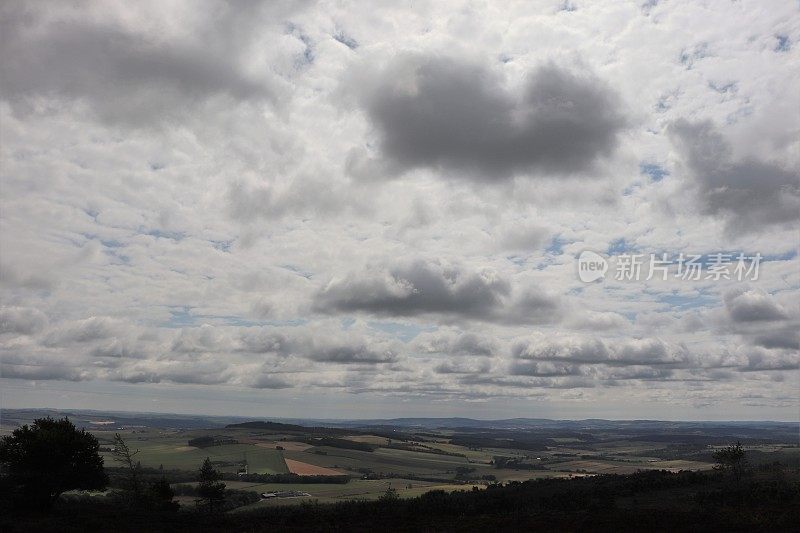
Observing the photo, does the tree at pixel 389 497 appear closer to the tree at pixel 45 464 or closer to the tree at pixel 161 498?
the tree at pixel 161 498

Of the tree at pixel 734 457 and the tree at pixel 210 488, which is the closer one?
the tree at pixel 210 488

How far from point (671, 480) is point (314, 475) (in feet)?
418

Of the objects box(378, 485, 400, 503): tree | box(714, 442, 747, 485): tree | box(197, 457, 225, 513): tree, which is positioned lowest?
box(378, 485, 400, 503): tree

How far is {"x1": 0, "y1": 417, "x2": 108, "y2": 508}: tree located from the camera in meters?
69.5

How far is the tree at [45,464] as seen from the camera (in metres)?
69.5

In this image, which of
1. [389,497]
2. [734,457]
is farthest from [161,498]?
[734,457]

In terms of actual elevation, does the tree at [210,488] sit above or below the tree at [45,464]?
below

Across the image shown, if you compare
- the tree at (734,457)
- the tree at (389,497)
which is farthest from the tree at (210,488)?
the tree at (734,457)

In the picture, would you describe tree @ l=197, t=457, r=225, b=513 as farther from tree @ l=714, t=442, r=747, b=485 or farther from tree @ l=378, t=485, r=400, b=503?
tree @ l=714, t=442, r=747, b=485

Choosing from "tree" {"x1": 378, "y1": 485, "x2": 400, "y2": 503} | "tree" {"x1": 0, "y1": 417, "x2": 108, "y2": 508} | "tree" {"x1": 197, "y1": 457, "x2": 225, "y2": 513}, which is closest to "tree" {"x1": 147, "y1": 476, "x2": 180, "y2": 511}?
"tree" {"x1": 197, "y1": 457, "x2": 225, "y2": 513}

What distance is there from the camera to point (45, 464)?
70062 millimetres

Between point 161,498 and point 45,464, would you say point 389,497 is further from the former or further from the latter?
point 45,464

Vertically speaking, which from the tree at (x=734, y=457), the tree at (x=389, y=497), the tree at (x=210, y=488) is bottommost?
the tree at (x=389, y=497)

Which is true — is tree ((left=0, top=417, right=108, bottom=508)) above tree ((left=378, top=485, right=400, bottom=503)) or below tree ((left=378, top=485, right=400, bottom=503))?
above
